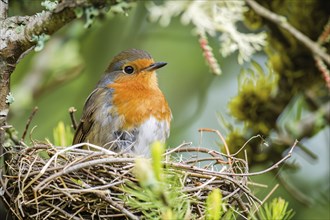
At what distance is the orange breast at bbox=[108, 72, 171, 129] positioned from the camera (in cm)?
499

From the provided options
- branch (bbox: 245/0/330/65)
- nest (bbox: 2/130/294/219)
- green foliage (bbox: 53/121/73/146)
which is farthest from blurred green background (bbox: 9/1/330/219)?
nest (bbox: 2/130/294/219)

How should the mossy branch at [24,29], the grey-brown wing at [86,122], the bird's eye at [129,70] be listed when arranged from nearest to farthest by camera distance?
1. the mossy branch at [24,29]
2. the grey-brown wing at [86,122]
3. the bird's eye at [129,70]

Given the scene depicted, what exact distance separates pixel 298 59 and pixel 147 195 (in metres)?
2.78

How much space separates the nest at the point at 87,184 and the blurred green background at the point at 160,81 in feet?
3.46

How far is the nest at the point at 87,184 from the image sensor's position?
154 inches

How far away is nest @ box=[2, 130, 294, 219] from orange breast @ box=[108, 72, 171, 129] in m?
0.80

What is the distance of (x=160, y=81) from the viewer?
782cm

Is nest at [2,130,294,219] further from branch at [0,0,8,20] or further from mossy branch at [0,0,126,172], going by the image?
branch at [0,0,8,20]

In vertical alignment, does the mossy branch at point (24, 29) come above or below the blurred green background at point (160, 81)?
above

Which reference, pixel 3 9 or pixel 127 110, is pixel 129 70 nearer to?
pixel 127 110

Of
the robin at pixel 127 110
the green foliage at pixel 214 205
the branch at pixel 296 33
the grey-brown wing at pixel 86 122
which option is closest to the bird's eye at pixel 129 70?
the robin at pixel 127 110

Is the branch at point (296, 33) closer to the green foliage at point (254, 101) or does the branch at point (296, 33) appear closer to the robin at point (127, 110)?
the green foliage at point (254, 101)

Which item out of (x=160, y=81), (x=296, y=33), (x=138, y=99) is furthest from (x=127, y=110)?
(x=160, y=81)

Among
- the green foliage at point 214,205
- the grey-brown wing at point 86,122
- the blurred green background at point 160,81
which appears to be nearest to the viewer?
the green foliage at point 214,205
